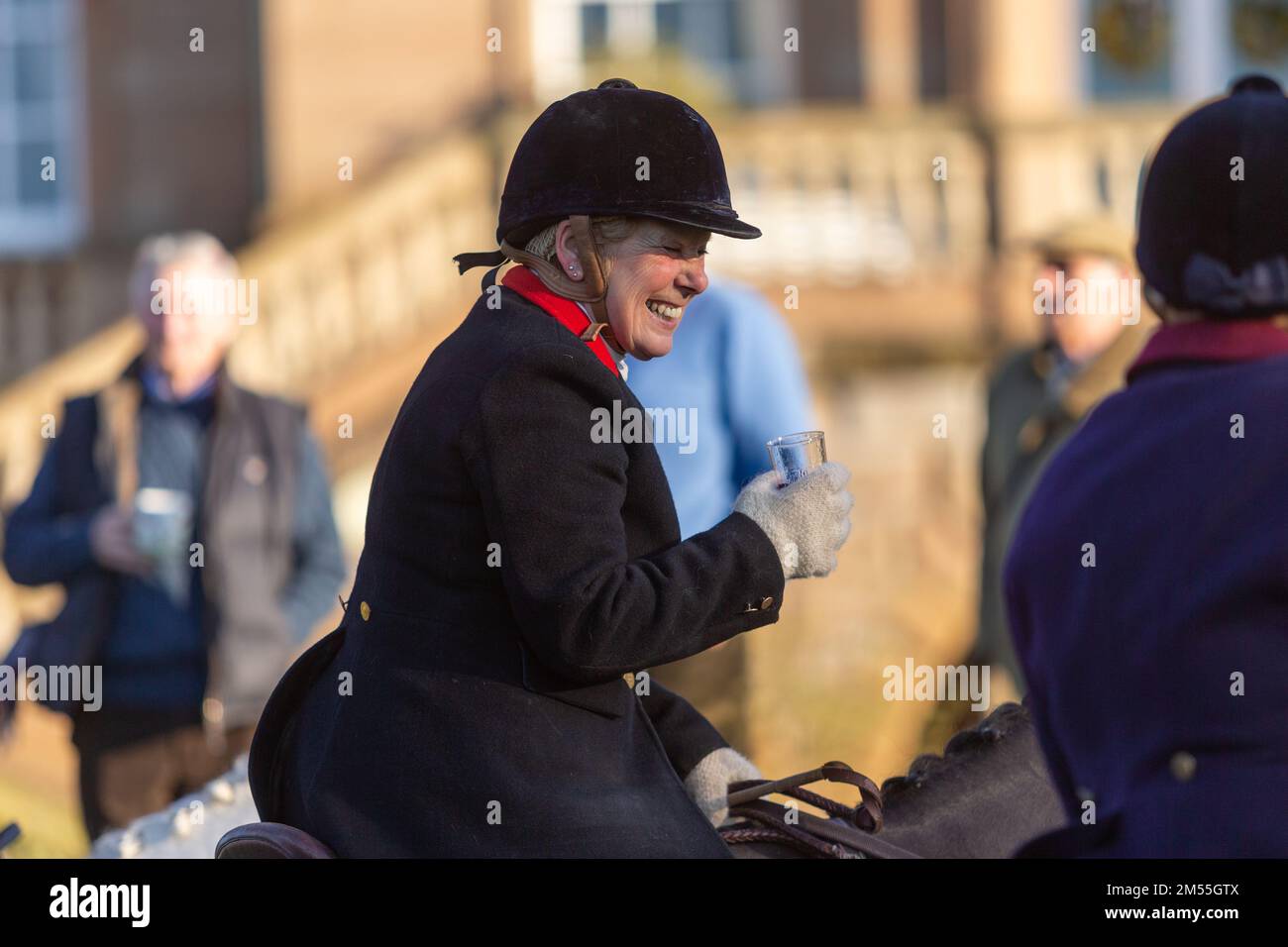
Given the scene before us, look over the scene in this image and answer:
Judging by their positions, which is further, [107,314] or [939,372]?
[107,314]

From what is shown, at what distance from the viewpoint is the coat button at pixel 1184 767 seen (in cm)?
264

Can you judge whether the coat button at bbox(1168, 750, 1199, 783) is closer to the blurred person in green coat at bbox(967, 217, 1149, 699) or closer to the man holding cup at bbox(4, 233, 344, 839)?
the man holding cup at bbox(4, 233, 344, 839)

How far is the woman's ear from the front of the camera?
10.5ft

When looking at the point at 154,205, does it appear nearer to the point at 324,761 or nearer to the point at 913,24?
the point at 913,24

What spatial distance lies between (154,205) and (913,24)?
5576mm

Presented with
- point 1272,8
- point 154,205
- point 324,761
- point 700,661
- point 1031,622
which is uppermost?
point 1272,8

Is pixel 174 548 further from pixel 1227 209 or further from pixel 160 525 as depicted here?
pixel 1227 209

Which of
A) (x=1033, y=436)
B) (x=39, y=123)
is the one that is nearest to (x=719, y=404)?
(x=1033, y=436)

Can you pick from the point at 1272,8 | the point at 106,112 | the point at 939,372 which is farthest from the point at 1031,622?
the point at 106,112

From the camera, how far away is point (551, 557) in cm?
297

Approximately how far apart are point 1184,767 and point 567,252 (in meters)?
1.15

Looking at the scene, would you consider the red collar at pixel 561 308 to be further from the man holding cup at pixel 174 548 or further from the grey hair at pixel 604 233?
the man holding cup at pixel 174 548

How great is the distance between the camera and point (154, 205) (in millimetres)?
16047

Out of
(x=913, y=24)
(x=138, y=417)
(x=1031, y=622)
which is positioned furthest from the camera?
(x=913, y=24)
